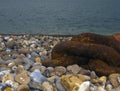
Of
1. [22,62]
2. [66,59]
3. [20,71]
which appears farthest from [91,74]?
[22,62]

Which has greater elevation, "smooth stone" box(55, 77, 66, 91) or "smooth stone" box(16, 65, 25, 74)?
"smooth stone" box(55, 77, 66, 91)

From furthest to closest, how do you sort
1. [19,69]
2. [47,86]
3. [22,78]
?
[19,69]
[22,78]
[47,86]

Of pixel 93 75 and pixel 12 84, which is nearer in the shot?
pixel 12 84

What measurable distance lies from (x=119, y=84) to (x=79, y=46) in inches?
35.5

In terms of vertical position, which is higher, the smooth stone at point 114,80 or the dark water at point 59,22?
the smooth stone at point 114,80

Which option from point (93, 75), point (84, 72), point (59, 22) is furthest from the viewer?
point (59, 22)

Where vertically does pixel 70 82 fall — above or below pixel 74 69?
above

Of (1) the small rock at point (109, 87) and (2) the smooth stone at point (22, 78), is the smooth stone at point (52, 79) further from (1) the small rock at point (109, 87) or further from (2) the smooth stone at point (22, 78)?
(1) the small rock at point (109, 87)

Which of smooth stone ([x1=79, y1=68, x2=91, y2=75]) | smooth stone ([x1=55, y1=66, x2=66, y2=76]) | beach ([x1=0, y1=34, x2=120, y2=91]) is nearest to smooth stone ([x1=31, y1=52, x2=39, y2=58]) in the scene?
beach ([x1=0, y1=34, x2=120, y2=91])

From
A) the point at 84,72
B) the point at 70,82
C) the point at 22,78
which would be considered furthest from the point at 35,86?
the point at 84,72

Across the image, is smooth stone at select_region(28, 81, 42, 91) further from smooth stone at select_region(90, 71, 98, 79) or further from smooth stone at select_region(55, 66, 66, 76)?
smooth stone at select_region(90, 71, 98, 79)

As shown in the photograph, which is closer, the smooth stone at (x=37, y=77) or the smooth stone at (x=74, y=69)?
the smooth stone at (x=37, y=77)

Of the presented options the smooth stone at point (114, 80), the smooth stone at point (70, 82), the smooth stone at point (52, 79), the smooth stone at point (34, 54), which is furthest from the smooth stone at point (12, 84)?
the smooth stone at point (34, 54)

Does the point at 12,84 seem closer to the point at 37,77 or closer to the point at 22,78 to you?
the point at 22,78
